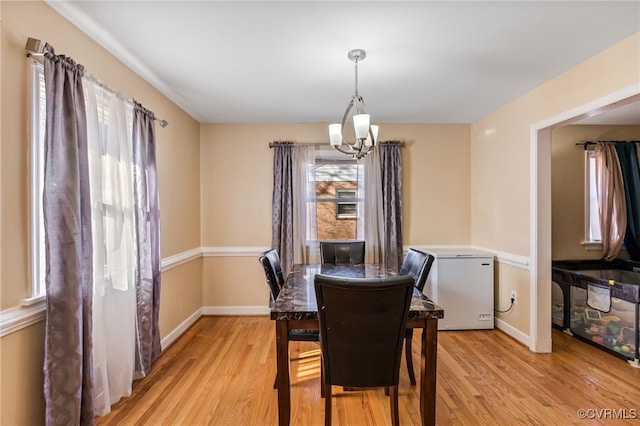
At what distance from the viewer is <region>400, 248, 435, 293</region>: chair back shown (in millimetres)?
2279

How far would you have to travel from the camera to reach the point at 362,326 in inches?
59.7

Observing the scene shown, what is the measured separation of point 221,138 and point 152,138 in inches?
53.9

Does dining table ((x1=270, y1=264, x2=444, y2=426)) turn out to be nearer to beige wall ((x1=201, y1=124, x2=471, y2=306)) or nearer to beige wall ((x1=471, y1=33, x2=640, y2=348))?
beige wall ((x1=471, y1=33, x2=640, y2=348))

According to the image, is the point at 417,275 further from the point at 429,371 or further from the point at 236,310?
the point at 236,310

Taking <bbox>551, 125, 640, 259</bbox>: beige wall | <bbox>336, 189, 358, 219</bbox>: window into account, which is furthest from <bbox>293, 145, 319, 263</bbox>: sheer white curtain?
<bbox>551, 125, 640, 259</bbox>: beige wall

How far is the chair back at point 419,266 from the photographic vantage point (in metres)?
2.28

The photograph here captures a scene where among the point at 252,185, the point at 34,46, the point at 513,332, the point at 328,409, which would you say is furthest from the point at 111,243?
the point at 513,332

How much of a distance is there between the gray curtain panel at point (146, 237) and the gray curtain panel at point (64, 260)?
2.20 ft

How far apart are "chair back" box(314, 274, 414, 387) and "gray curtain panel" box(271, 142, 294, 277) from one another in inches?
86.8

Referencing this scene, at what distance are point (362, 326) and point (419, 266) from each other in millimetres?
1044

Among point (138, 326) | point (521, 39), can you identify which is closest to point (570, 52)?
point (521, 39)

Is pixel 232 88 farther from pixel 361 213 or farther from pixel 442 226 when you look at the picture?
pixel 442 226

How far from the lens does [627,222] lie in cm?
362

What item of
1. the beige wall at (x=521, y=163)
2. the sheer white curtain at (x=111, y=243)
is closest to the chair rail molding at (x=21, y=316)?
the sheer white curtain at (x=111, y=243)
